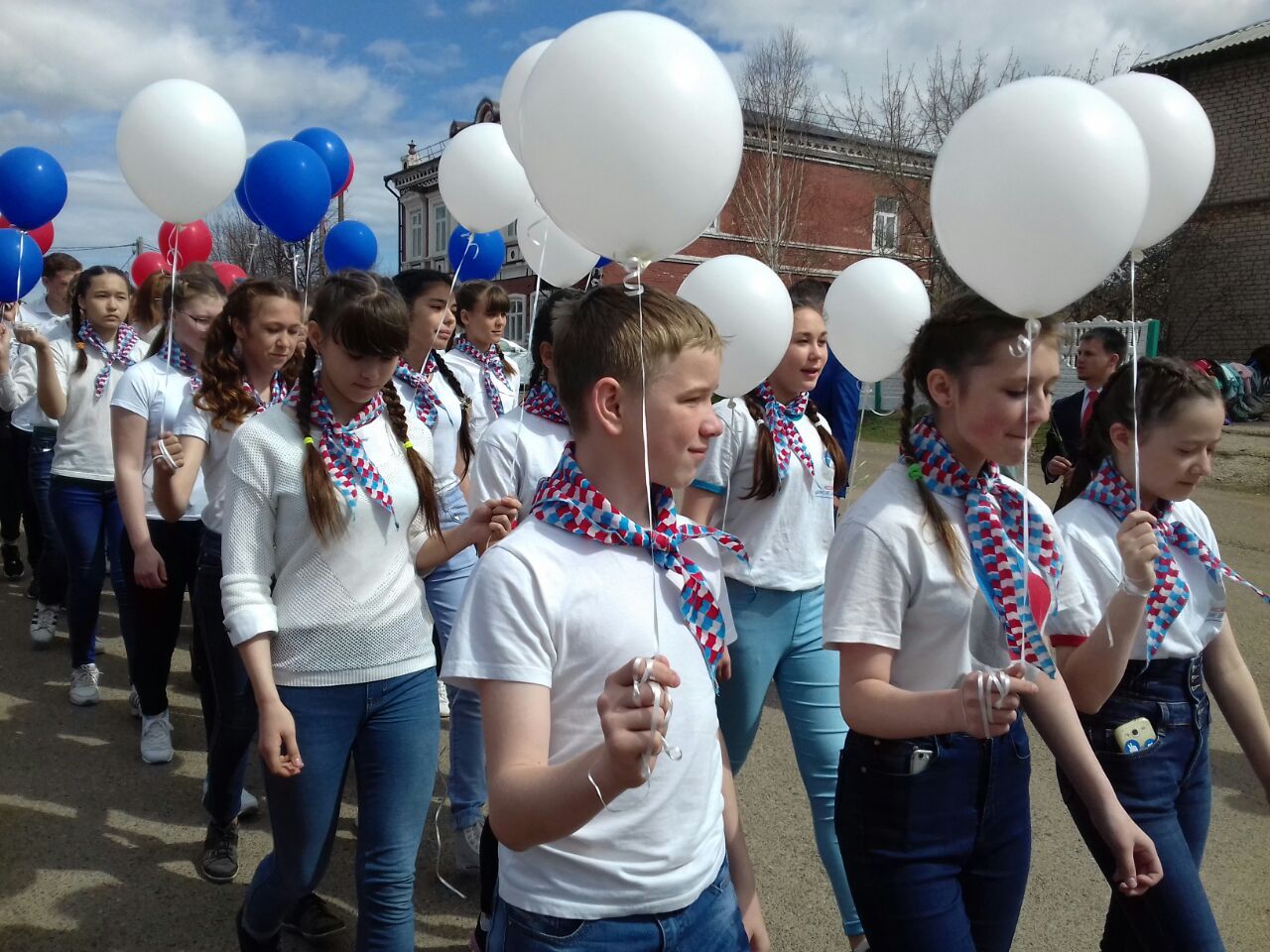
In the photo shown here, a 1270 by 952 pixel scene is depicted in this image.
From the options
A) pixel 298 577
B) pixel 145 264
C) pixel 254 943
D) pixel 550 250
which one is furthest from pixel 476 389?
pixel 145 264

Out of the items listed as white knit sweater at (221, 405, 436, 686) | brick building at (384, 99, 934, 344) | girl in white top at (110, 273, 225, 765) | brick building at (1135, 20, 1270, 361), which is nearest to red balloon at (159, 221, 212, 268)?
girl in white top at (110, 273, 225, 765)

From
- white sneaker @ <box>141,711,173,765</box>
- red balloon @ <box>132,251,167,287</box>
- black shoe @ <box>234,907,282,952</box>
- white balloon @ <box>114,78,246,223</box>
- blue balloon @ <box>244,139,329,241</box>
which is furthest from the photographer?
red balloon @ <box>132,251,167,287</box>

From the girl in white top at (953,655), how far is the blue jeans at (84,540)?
3.85 m

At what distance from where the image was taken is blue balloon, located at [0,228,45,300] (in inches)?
257

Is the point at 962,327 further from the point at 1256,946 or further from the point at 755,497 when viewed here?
the point at 1256,946

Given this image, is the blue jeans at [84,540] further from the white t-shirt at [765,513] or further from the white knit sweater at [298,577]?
Result: the white t-shirt at [765,513]

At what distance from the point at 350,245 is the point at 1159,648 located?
20.9ft

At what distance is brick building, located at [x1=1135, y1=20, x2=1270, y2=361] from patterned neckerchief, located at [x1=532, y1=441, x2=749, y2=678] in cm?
2262

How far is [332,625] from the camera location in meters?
2.34

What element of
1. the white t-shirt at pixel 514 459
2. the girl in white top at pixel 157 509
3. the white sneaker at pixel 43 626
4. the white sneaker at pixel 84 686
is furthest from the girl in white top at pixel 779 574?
the white sneaker at pixel 43 626

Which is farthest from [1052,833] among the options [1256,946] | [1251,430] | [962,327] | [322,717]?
[1251,430]

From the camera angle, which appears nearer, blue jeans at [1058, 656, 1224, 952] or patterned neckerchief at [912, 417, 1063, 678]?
patterned neckerchief at [912, 417, 1063, 678]

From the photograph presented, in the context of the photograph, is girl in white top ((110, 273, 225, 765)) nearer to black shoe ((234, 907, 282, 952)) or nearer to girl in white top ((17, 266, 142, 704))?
girl in white top ((17, 266, 142, 704))

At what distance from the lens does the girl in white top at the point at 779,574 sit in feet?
9.69
